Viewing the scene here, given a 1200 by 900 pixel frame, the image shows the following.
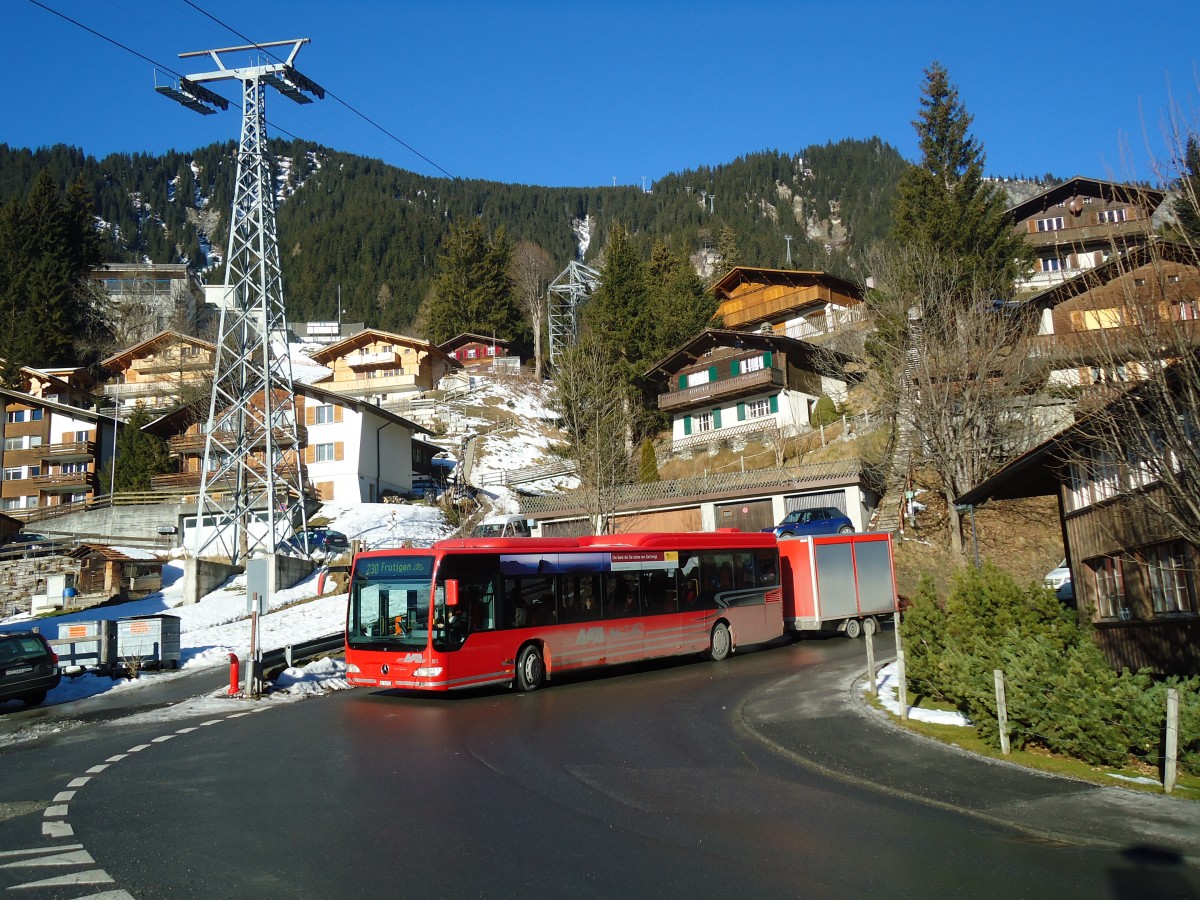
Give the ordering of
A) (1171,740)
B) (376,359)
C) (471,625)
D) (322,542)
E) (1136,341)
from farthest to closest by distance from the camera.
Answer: (376,359)
(322,542)
(471,625)
(1136,341)
(1171,740)

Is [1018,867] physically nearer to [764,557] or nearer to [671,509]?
[764,557]

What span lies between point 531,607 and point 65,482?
5553 centimetres

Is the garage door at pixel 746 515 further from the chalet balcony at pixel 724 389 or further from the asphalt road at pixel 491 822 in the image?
the asphalt road at pixel 491 822

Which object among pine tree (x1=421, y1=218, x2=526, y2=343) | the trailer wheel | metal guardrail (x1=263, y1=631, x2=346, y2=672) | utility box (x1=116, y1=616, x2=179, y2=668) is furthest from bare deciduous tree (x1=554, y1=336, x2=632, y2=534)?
pine tree (x1=421, y1=218, x2=526, y2=343)

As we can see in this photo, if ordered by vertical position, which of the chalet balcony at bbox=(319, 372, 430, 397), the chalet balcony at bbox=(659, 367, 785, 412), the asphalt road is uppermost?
the chalet balcony at bbox=(319, 372, 430, 397)

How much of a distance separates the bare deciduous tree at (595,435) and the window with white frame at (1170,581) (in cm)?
2806

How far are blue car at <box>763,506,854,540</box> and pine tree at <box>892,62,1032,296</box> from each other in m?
13.8

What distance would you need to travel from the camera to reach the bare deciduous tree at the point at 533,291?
9419 cm

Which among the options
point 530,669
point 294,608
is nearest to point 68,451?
point 294,608

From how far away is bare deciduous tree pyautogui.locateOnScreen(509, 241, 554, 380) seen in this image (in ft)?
309

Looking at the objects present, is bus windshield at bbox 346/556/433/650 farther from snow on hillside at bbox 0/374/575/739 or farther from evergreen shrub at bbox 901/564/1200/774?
evergreen shrub at bbox 901/564/1200/774

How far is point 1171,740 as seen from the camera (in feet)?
29.8

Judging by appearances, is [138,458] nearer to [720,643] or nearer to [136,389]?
[136,389]

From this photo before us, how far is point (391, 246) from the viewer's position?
158m
